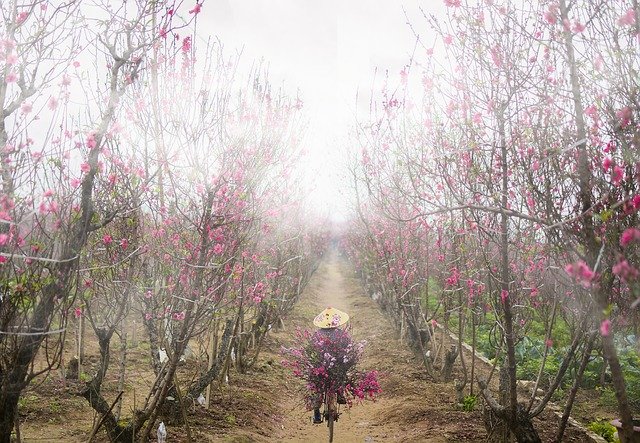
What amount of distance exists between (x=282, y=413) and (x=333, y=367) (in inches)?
120

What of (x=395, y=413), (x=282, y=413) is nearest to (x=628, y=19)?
(x=395, y=413)

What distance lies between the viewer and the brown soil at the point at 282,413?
7.11 meters

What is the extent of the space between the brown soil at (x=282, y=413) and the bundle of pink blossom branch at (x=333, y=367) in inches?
49.2

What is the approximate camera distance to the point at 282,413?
30.2 ft

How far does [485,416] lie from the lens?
6.34 m

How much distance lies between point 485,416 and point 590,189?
364 cm

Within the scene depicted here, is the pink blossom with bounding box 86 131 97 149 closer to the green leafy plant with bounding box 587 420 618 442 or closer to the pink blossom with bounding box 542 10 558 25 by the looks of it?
the pink blossom with bounding box 542 10 558 25

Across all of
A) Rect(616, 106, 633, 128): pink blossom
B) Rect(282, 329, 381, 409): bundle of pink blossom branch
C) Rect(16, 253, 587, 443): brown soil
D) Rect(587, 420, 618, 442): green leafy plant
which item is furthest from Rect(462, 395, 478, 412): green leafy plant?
Rect(616, 106, 633, 128): pink blossom

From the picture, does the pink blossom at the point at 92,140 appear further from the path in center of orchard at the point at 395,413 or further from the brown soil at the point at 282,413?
the path in center of orchard at the point at 395,413

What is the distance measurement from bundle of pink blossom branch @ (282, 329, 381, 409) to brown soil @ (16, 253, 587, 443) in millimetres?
1249

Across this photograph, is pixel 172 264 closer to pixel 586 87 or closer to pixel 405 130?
pixel 405 130

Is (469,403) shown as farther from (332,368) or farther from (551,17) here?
(551,17)

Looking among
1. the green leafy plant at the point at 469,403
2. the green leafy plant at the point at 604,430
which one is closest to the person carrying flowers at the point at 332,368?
the green leafy plant at the point at 469,403

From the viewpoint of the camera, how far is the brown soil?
7109mm
